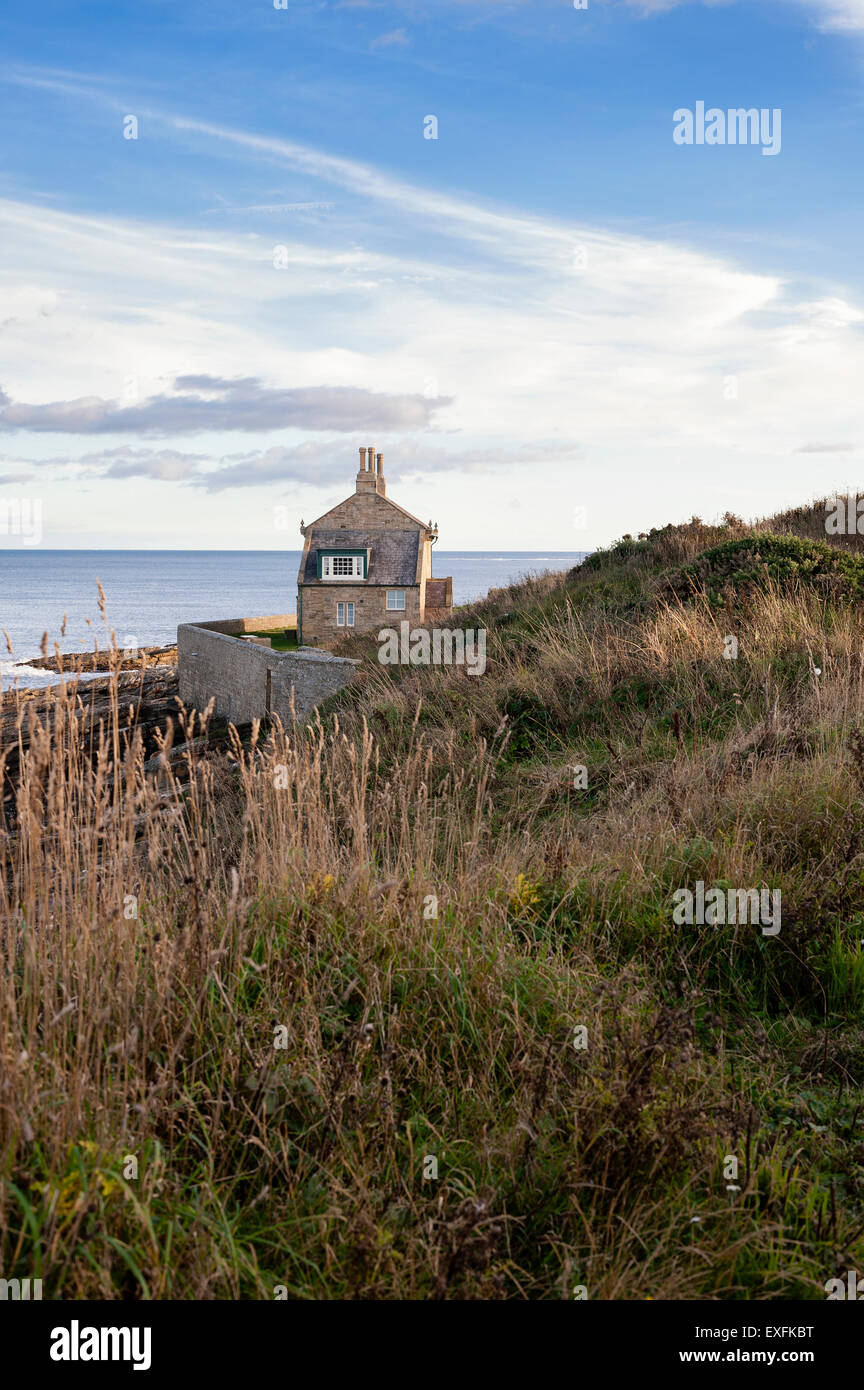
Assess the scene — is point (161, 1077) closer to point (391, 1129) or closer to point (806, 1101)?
point (391, 1129)

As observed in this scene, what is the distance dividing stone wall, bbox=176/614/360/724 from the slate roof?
4.91 meters

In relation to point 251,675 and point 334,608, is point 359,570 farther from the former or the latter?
point 251,675

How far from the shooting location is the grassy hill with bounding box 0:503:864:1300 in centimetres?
248

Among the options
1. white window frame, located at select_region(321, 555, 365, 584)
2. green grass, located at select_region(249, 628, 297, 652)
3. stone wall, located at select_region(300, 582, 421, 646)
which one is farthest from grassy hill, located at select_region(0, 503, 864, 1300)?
green grass, located at select_region(249, 628, 297, 652)

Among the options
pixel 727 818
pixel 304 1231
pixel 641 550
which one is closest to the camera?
pixel 304 1231

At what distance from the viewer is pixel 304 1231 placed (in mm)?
2604

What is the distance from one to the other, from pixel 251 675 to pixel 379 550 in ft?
39.5

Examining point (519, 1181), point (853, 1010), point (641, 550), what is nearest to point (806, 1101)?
point (853, 1010)

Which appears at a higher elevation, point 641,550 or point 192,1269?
point 641,550

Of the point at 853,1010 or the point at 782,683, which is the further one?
the point at 782,683

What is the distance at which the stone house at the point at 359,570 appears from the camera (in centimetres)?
3559

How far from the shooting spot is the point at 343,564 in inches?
1411

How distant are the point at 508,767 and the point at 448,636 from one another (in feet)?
23.5
